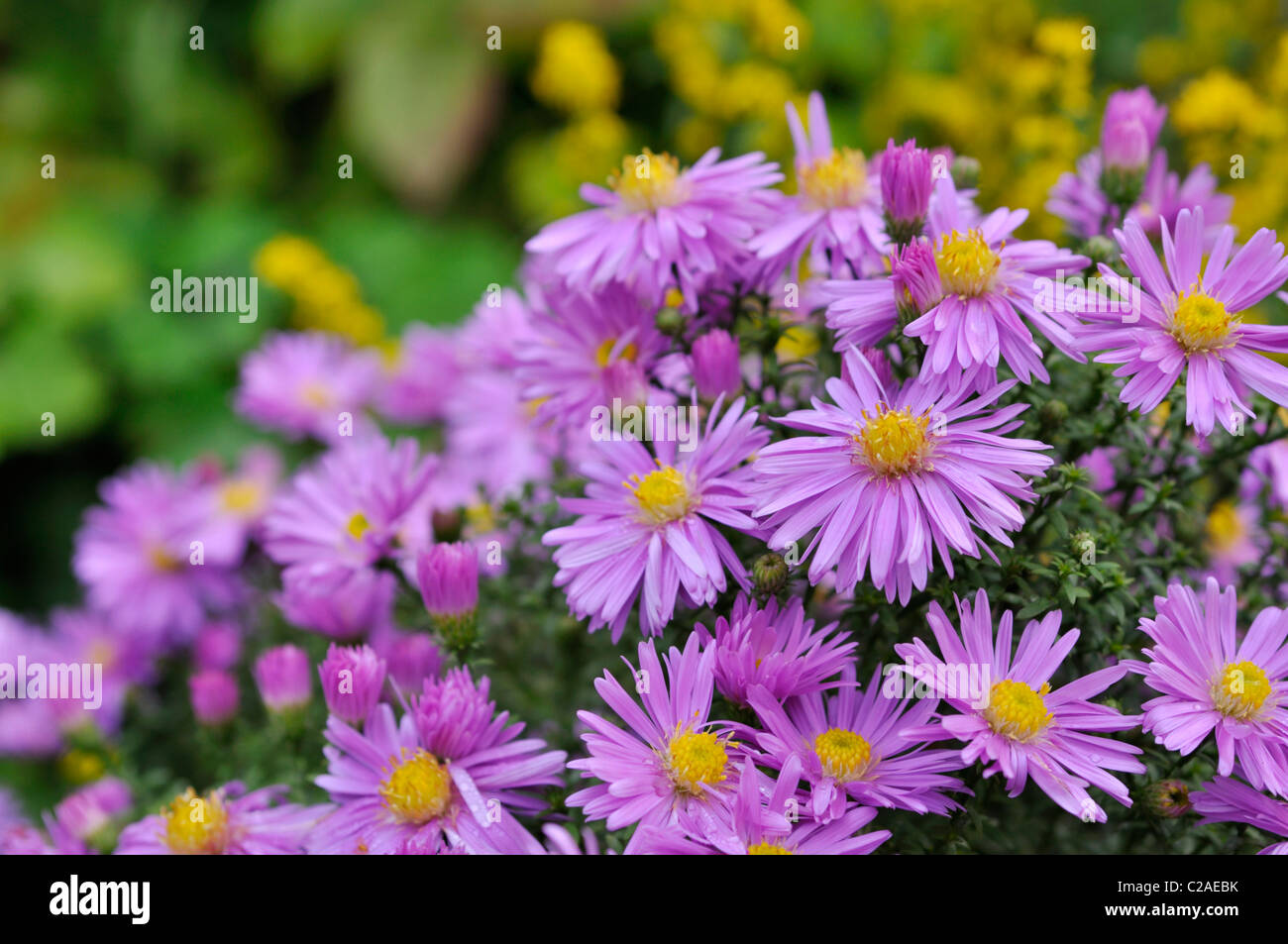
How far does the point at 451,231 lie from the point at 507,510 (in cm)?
173

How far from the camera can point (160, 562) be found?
1.34 metres

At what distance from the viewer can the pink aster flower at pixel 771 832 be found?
651 millimetres

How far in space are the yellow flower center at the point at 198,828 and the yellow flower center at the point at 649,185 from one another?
1.91 feet

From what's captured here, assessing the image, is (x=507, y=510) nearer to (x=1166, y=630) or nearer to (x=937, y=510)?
(x=937, y=510)

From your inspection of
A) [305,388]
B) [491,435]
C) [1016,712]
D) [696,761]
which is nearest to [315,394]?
[305,388]

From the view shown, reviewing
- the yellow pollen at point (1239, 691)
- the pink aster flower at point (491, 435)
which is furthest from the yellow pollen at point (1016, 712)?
the pink aster flower at point (491, 435)

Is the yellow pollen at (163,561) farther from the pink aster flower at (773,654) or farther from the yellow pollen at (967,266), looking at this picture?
the yellow pollen at (967,266)

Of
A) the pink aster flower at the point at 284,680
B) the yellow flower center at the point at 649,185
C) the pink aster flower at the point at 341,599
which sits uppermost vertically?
the yellow flower center at the point at 649,185

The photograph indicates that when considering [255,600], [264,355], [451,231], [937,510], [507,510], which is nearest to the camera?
[937,510]

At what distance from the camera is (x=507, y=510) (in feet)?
3.22

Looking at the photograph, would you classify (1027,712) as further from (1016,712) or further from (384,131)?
(384,131)

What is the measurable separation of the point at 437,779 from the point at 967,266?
0.50 meters

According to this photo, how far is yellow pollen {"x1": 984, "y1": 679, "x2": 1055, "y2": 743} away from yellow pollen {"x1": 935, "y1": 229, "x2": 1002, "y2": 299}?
258mm
